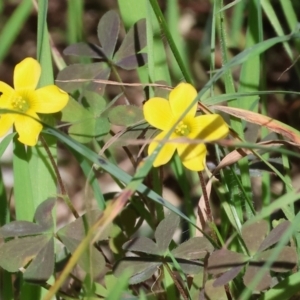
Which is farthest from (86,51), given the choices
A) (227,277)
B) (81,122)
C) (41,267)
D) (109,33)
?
(227,277)

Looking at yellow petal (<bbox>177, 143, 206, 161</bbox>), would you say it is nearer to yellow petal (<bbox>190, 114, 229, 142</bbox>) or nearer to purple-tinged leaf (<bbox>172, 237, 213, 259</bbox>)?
yellow petal (<bbox>190, 114, 229, 142</bbox>)

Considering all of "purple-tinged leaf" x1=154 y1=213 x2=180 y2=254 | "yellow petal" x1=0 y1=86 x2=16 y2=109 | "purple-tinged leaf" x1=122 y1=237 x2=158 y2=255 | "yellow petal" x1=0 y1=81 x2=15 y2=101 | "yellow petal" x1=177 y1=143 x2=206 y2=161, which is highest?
"yellow petal" x1=0 y1=81 x2=15 y2=101

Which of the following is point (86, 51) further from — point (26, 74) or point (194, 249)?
point (194, 249)

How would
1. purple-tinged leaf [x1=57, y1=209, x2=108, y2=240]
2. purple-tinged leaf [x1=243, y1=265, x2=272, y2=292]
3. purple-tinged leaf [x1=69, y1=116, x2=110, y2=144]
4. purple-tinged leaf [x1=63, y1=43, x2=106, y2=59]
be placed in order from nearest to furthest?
purple-tinged leaf [x1=243, y1=265, x2=272, y2=292]
purple-tinged leaf [x1=57, y1=209, x2=108, y2=240]
purple-tinged leaf [x1=69, y1=116, x2=110, y2=144]
purple-tinged leaf [x1=63, y1=43, x2=106, y2=59]

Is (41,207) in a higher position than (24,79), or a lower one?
lower

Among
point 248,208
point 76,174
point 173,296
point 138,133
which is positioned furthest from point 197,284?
point 76,174

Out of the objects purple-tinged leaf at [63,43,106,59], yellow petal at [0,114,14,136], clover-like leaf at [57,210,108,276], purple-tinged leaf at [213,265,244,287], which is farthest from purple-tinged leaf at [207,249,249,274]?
purple-tinged leaf at [63,43,106,59]

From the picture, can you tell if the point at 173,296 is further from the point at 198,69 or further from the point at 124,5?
the point at 198,69
